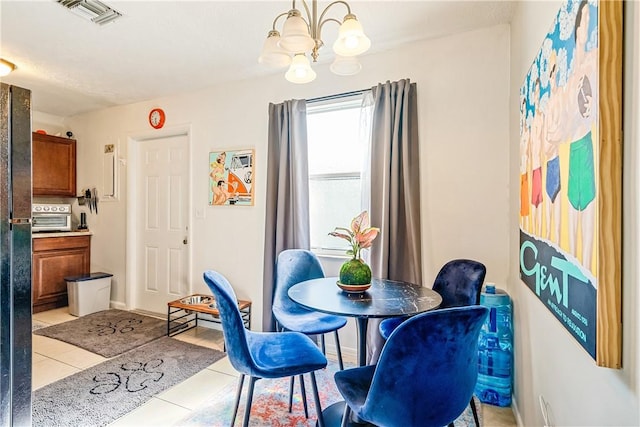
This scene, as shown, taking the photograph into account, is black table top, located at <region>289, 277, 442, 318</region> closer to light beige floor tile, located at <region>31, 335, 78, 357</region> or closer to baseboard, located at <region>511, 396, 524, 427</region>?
baseboard, located at <region>511, 396, 524, 427</region>

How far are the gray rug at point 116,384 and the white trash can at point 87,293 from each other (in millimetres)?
1471

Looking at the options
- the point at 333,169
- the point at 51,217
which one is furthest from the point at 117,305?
the point at 333,169

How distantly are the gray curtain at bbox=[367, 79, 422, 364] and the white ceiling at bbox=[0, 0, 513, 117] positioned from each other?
474mm

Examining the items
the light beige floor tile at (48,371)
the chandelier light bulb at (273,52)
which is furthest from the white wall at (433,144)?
the light beige floor tile at (48,371)

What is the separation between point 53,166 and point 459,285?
5.04 meters

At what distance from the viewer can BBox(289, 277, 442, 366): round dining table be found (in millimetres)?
1447

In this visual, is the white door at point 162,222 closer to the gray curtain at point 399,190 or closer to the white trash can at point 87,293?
the white trash can at point 87,293

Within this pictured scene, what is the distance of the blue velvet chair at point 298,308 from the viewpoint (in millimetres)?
2062

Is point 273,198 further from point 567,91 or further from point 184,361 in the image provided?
point 567,91

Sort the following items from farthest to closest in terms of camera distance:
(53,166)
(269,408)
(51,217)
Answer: (53,166)
(51,217)
(269,408)

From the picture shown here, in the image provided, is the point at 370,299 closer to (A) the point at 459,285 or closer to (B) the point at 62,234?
(A) the point at 459,285

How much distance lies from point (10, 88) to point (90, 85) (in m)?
2.32

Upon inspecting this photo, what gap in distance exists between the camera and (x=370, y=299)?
165 cm

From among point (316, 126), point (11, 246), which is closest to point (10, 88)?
point (11, 246)
